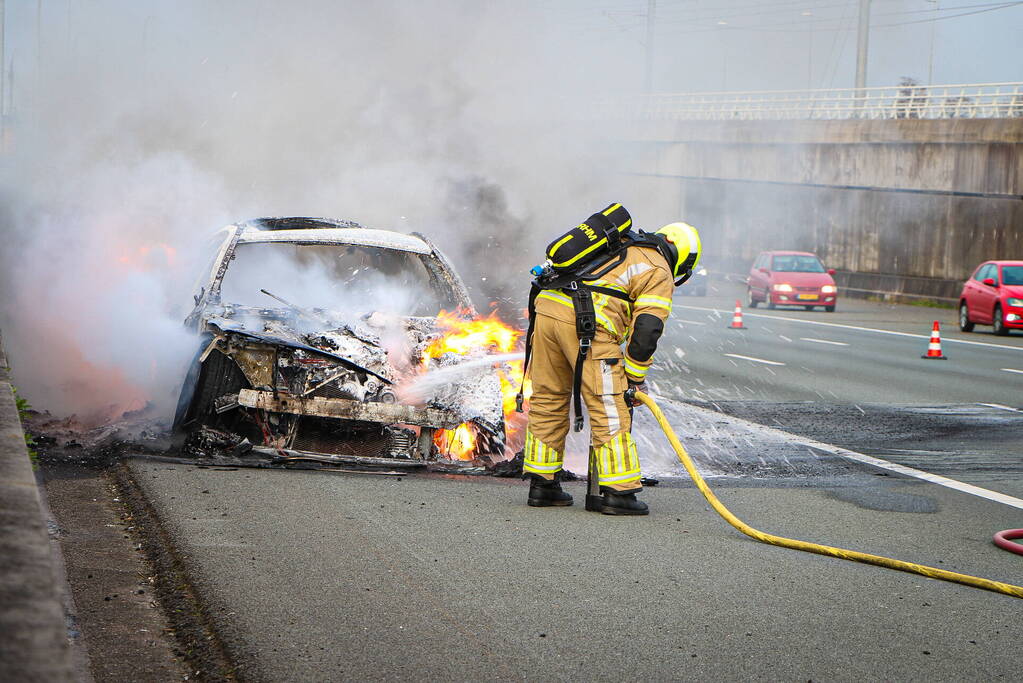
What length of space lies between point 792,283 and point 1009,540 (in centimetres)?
2262

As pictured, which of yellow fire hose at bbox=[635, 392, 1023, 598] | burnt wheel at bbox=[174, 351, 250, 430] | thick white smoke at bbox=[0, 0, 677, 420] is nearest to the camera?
yellow fire hose at bbox=[635, 392, 1023, 598]

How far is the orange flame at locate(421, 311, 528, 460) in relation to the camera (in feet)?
23.6

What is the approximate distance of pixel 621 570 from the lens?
4.96 m

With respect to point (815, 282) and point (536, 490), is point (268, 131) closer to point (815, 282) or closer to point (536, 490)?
point (536, 490)

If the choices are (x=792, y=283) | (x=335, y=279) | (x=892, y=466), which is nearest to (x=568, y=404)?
(x=892, y=466)

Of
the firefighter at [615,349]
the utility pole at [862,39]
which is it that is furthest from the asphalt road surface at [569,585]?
the utility pole at [862,39]

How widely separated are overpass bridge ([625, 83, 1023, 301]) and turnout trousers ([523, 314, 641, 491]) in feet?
65.2

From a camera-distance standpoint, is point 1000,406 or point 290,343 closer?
point 290,343

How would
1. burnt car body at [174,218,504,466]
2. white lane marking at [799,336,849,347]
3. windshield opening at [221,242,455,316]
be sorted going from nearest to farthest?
burnt car body at [174,218,504,466] → windshield opening at [221,242,455,316] → white lane marking at [799,336,849,347]

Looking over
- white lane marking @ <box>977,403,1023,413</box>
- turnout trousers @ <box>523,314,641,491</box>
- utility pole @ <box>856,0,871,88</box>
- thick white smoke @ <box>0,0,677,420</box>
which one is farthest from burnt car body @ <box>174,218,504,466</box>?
utility pole @ <box>856,0,871,88</box>

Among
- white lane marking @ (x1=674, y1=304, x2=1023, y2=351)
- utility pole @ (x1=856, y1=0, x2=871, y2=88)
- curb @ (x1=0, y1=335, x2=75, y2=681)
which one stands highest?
utility pole @ (x1=856, y1=0, x2=871, y2=88)

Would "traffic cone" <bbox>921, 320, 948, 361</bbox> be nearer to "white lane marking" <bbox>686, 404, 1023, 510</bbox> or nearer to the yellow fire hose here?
"white lane marking" <bbox>686, 404, 1023, 510</bbox>

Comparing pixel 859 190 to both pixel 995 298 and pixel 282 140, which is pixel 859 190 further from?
pixel 282 140

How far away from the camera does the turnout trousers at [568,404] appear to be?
5.98m
